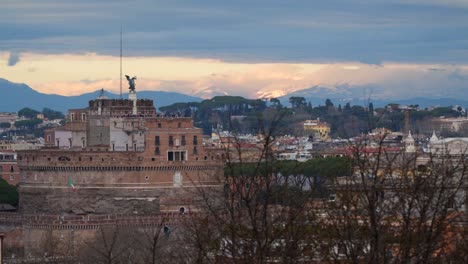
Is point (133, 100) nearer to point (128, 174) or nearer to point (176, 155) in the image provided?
point (176, 155)

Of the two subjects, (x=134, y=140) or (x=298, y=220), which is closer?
(x=298, y=220)

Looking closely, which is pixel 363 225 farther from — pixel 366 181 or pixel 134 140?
pixel 134 140

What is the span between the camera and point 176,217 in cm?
8981

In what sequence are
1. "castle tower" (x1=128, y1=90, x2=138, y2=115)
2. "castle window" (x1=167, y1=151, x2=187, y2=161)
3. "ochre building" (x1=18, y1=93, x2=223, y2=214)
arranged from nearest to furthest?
"ochre building" (x1=18, y1=93, x2=223, y2=214) < "castle window" (x1=167, y1=151, x2=187, y2=161) < "castle tower" (x1=128, y1=90, x2=138, y2=115)

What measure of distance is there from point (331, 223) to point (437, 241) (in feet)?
11.9

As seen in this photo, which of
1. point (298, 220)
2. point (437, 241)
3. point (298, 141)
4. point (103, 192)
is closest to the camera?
point (437, 241)

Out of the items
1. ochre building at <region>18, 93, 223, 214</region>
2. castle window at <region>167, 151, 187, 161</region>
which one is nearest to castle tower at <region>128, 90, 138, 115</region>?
ochre building at <region>18, 93, 223, 214</region>

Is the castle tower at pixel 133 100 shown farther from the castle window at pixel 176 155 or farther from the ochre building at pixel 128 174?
the castle window at pixel 176 155

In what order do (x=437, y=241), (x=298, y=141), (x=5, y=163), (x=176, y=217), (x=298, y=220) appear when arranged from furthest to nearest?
1. (x=298, y=141)
2. (x=5, y=163)
3. (x=176, y=217)
4. (x=298, y=220)
5. (x=437, y=241)

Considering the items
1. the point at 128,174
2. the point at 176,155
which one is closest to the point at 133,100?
the point at 176,155

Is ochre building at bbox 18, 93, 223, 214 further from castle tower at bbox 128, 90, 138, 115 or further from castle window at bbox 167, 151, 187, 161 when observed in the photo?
castle tower at bbox 128, 90, 138, 115

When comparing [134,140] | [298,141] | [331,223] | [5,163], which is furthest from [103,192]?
[298,141]

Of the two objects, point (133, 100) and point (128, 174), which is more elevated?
point (133, 100)

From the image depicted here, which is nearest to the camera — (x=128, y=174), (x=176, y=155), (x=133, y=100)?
(x=128, y=174)
